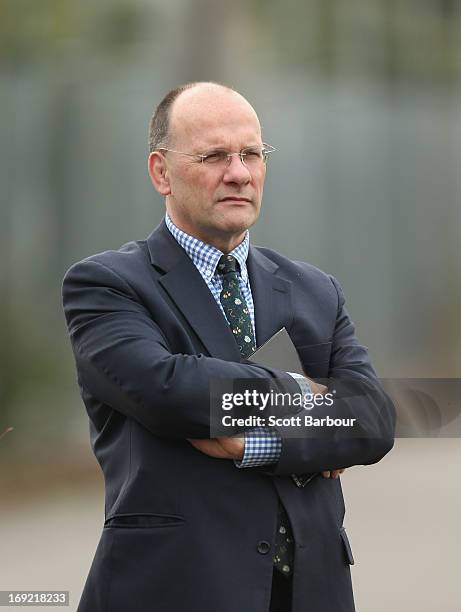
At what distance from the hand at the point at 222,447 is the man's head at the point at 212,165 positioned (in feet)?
1.21

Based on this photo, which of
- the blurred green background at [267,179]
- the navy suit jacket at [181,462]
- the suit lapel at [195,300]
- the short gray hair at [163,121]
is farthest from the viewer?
the blurred green background at [267,179]

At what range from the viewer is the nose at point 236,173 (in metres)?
1.63

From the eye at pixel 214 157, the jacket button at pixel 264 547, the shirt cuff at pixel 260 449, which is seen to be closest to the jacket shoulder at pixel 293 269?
the eye at pixel 214 157

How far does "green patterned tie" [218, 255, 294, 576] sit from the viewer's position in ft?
5.04

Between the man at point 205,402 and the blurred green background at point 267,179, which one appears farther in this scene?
the blurred green background at point 267,179

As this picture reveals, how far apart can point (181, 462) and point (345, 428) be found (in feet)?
0.94

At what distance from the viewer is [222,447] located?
1523 millimetres

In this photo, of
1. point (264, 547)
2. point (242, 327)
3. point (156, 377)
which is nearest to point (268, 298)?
point (242, 327)

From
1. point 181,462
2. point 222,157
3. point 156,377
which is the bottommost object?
point 181,462

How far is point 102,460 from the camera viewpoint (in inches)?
63.5

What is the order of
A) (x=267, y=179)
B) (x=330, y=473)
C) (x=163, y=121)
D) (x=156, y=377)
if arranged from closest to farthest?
1. (x=156, y=377)
2. (x=330, y=473)
3. (x=163, y=121)
4. (x=267, y=179)

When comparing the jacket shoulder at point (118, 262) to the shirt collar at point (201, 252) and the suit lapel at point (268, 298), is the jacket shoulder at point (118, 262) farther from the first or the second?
the suit lapel at point (268, 298)

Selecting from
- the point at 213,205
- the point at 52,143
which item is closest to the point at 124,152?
the point at 52,143

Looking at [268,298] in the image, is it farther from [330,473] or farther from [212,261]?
[330,473]
